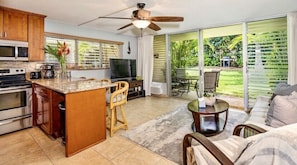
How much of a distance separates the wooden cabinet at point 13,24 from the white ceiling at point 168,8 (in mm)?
169

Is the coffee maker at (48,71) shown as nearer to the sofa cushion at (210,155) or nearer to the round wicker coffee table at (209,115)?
the round wicker coffee table at (209,115)

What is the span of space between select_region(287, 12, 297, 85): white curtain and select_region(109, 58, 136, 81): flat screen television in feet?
13.7

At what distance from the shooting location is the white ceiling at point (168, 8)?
2.85 metres

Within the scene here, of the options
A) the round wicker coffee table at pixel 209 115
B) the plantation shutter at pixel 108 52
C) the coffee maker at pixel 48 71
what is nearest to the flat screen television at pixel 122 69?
the plantation shutter at pixel 108 52

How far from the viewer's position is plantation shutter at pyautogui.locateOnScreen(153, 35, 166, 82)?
231 inches

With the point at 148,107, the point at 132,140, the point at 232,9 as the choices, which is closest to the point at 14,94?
the point at 132,140

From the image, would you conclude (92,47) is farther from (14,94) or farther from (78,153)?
(78,153)

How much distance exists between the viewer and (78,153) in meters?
2.22

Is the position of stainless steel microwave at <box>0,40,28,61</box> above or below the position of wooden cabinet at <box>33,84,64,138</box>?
above

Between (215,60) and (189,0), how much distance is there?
162 inches

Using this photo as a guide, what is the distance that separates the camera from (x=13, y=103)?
9.39 feet

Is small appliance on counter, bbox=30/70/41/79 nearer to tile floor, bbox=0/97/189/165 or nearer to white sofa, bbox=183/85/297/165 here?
tile floor, bbox=0/97/189/165

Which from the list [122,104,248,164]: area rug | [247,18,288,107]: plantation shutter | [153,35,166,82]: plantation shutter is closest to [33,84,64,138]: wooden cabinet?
[122,104,248,164]: area rug

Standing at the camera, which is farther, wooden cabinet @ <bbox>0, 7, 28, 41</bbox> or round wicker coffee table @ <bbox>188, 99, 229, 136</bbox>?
wooden cabinet @ <bbox>0, 7, 28, 41</bbox>
